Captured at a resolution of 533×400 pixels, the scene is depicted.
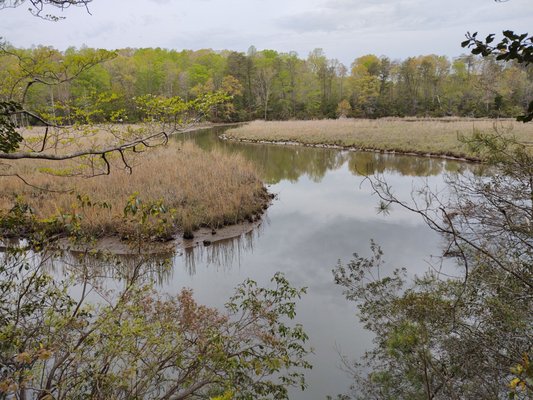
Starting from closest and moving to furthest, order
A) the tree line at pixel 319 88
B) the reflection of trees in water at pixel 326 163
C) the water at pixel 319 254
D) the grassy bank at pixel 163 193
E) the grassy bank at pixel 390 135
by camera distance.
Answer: the water at pixel 319 254, the grassy bank at pixel 163 193, the reflection of trees in water at pixel 326 163, the grassy bank at pixel 390 135, the tree line at pixel 319 88

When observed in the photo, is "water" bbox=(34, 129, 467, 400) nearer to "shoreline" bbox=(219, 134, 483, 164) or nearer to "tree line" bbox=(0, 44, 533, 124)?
"shoreline" bbox=(219, 134, 483, 164)

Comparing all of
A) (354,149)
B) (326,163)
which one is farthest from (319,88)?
(326,163)

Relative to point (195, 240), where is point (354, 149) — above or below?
above

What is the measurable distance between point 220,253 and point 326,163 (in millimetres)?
11904

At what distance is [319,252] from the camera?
8617 mm

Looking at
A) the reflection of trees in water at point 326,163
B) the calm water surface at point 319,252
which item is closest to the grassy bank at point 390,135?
the reflection of trees in water at point 326,163

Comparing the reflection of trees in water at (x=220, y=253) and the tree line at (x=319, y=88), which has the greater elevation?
the tree line at (x=319, y=88)

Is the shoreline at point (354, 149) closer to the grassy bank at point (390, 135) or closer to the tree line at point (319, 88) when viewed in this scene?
the grassy bank at point (390, 135)

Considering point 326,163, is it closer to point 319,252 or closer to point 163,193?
point 163,193

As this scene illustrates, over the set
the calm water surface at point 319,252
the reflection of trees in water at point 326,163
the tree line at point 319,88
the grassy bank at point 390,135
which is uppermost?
the tree line at point 319,88

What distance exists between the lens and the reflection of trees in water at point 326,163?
1639cm

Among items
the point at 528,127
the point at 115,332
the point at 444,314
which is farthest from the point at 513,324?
the point at 528,127

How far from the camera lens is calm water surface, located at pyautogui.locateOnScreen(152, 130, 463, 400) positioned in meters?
5.43

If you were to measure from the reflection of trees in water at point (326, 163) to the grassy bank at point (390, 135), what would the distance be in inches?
42.2
